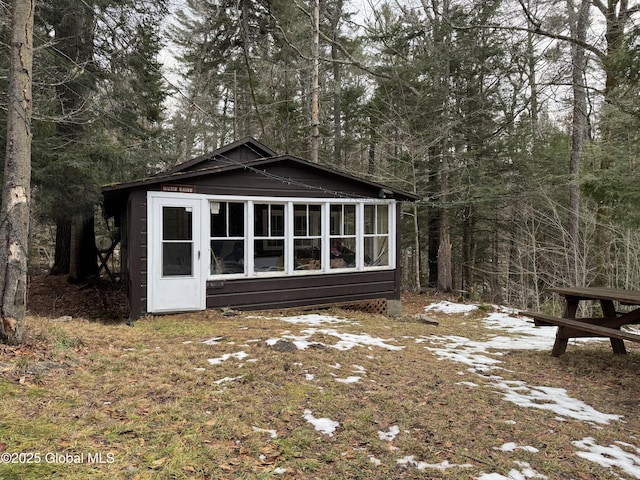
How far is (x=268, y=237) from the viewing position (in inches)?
318

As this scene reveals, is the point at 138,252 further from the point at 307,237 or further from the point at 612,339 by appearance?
the point at 612,339

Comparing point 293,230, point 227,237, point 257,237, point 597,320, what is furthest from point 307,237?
point 597,320

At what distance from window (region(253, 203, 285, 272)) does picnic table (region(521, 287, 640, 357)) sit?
486 cm

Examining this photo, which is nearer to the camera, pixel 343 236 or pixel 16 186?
pixel 16 186

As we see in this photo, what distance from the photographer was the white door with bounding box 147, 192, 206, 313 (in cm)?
700

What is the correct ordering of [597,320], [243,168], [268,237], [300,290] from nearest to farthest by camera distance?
[597,320] < [243,168] < [268,237] < [300,290]

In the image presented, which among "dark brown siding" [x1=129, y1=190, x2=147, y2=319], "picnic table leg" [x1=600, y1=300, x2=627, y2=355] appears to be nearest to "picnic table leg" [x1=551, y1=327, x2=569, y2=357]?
"picnic table leg" [x1=600, y1=300, x2=627, y2=355]

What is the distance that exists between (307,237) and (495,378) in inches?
197

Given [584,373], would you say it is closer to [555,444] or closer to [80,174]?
[555,444]

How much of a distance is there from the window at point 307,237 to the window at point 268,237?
324 mm

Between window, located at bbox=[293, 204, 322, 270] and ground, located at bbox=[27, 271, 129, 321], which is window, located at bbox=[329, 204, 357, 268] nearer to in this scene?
window, located at bbox=[293, 204, 322, 270]

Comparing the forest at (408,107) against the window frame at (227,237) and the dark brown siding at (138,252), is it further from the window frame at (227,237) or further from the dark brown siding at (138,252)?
the dark brown siding at (138,252)

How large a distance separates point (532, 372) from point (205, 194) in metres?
6.02

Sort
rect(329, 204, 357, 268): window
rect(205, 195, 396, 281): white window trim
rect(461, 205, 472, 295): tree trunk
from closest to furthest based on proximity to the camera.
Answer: rect(205, 195, 396, 281): white window trim → rect(329, 204, 357, 268): window → rect(461, 205, 472, 295): tree trunk
